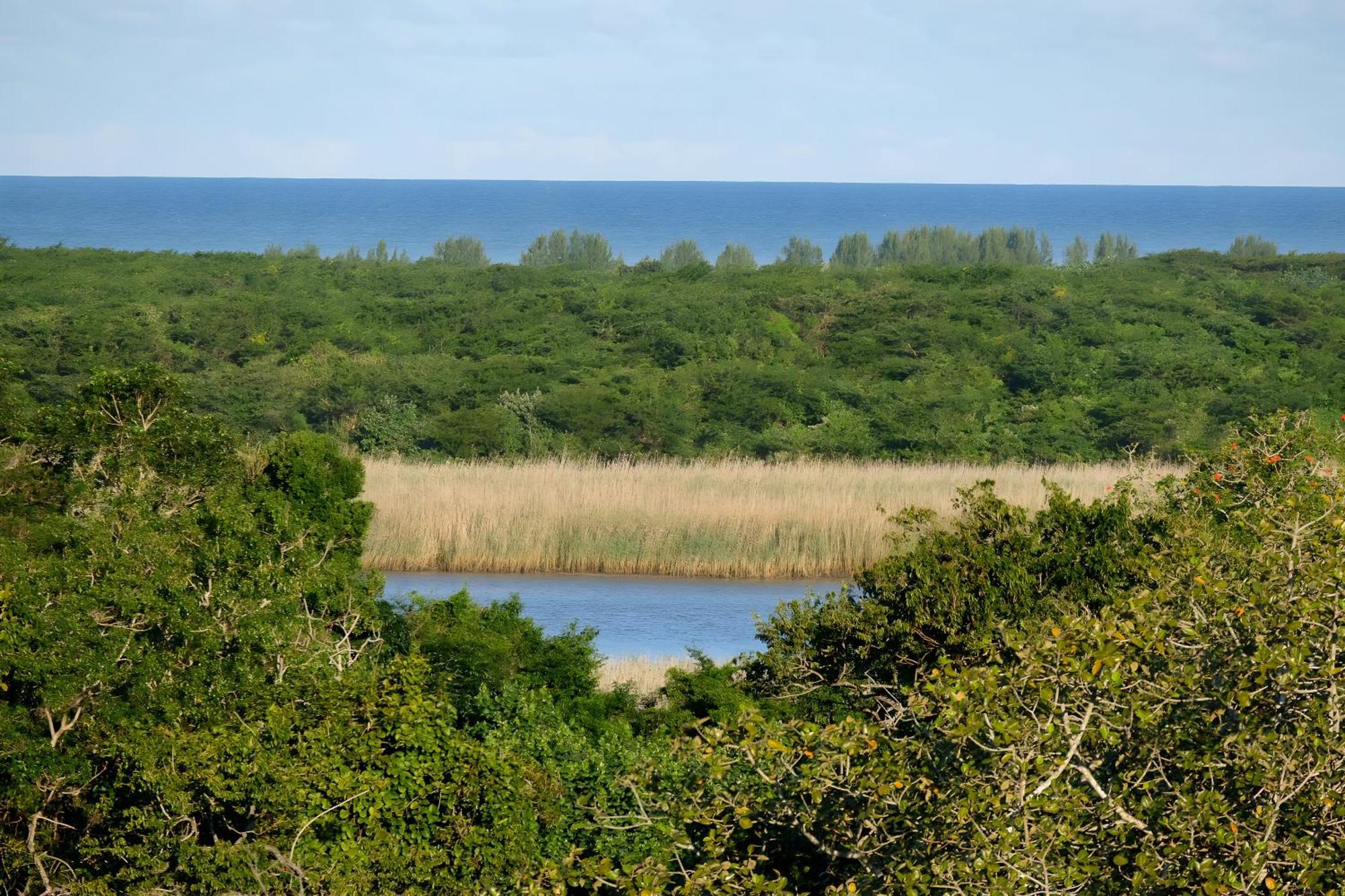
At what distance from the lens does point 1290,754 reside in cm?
383

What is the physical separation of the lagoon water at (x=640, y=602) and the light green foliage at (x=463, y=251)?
37.3 m

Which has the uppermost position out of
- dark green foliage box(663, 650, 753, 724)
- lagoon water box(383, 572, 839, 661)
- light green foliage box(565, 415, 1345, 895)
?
light green foliage box(565, 415, 1345, 895)

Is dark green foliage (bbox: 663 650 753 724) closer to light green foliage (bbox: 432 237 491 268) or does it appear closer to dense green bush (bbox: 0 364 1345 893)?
dense green bush (bbox: 0 364 1345 893)

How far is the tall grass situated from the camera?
59.8 feet

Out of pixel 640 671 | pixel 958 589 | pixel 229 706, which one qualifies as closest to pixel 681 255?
pixel 640 671

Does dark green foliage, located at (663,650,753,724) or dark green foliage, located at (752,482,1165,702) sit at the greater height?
dark green foliage, located at (752,482,1165,702)

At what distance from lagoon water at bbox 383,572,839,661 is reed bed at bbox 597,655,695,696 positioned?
0.77 metres

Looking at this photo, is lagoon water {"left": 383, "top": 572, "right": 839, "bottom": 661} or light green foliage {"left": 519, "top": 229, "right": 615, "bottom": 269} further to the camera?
light green foliage {"left": 519, "top": 229, "right": 615, "bottom": 269}

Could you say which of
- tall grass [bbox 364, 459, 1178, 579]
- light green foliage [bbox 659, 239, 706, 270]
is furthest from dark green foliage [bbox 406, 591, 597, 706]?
light green foliage [bbox 659, 239, 706, 270]

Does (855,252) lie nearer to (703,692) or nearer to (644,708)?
(644,708)

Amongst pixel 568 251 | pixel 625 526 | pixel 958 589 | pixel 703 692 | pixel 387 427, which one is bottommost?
pixel 387 427

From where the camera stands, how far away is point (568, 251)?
5897 centimetres

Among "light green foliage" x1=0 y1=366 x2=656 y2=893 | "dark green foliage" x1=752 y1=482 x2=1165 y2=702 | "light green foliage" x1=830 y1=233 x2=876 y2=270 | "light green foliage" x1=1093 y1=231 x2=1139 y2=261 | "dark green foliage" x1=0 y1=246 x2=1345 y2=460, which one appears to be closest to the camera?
"light green foliage" x1=0 y1=366 x2=656 y2=893

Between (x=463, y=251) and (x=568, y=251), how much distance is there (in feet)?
14.0
